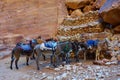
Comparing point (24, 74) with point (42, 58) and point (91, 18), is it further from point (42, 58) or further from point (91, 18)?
point (91, 18)

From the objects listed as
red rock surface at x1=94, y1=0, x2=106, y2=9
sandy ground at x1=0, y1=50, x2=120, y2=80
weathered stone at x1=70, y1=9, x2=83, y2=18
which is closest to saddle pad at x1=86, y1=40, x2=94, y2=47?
sandy ground at x1=0, y1=50, x2=120, y2=80

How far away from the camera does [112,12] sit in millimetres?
14836

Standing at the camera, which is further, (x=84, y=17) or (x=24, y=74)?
(x=84, y=17)

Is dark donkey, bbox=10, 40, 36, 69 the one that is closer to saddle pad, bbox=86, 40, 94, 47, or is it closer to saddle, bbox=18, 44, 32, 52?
saddle, bbox=18, 44, 32, 52

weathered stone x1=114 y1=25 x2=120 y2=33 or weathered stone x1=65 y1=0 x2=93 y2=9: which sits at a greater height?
weathered stone x1=65 y1=0 x2=93 y2=9

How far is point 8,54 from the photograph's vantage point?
51.6 ft

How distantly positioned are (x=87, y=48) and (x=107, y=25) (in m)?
2.79

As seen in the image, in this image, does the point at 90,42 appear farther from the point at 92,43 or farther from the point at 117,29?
the point at 117,29

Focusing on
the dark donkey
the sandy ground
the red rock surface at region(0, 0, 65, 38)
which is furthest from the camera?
the red rock surface at region(0, 0, 65, 38)

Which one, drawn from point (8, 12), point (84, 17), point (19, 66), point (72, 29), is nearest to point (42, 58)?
point (19, 66)

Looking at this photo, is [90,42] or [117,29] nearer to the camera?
[90,42]


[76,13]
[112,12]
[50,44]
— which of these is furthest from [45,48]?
[76,13]

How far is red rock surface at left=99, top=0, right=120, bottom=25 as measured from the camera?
1462 centimetres

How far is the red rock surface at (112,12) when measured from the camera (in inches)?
576
